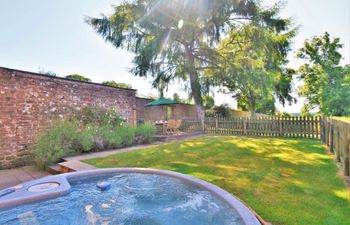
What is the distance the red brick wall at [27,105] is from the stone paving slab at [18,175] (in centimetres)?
73

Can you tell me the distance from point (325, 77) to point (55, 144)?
66.2ft

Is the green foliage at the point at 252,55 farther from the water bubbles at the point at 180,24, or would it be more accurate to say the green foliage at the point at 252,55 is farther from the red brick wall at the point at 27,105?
the red brick wall at the point at 27,105

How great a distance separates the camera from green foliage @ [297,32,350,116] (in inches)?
571

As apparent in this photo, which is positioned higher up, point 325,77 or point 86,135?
point 325,77

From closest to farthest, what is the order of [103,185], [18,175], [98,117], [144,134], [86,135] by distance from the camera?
[103,185] → [18,175] → [86,135] → [98,117] → [144,134]

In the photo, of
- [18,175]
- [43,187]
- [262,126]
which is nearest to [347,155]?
[43,187]

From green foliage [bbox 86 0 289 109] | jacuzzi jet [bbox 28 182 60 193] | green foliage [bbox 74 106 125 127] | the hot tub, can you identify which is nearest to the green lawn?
the hot tub

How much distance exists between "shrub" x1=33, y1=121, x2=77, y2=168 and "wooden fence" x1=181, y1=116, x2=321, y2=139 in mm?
7863

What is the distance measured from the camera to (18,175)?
4918 mm

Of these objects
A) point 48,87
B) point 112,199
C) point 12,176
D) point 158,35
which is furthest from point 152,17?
point 112,199

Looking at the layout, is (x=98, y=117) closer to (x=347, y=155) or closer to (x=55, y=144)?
(x=55, y=144)

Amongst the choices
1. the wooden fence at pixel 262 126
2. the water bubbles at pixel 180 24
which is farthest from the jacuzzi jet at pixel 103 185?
the water bubbles at pixel 180 24

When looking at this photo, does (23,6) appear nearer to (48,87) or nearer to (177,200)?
(48,87)

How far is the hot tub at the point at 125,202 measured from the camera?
2494 millimetres
